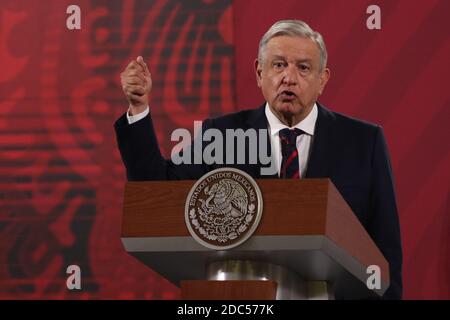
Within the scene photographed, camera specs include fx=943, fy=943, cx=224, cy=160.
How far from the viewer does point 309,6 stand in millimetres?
3752

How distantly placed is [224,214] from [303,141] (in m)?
0.60

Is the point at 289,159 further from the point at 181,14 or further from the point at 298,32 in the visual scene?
the point at 181,14

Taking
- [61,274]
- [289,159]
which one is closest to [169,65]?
[61,274]

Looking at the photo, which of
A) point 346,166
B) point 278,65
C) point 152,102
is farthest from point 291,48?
point 152,102

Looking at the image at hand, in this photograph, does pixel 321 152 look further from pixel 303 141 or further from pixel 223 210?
pixel 223 210

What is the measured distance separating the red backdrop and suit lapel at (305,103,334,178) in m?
1.44

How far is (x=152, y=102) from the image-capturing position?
3.68 meters

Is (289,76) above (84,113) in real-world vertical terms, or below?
below

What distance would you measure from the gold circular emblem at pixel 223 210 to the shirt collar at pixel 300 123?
1.77ft

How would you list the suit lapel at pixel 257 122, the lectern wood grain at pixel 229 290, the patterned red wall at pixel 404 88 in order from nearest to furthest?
the lectern wood grain at pixel 229 290, the suit lapel at pixel 257 122, the patterned red wall at pixel 404 88

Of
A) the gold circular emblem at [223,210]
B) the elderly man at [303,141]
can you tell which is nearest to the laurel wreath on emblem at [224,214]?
the gold circular emblem at [223,210]

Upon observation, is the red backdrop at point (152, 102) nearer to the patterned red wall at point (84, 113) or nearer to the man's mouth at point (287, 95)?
the patterned red wall at point (84, 113)

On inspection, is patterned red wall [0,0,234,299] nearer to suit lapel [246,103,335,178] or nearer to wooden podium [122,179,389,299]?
suit lapel [246,103,335,178]

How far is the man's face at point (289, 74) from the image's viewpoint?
2250mm
